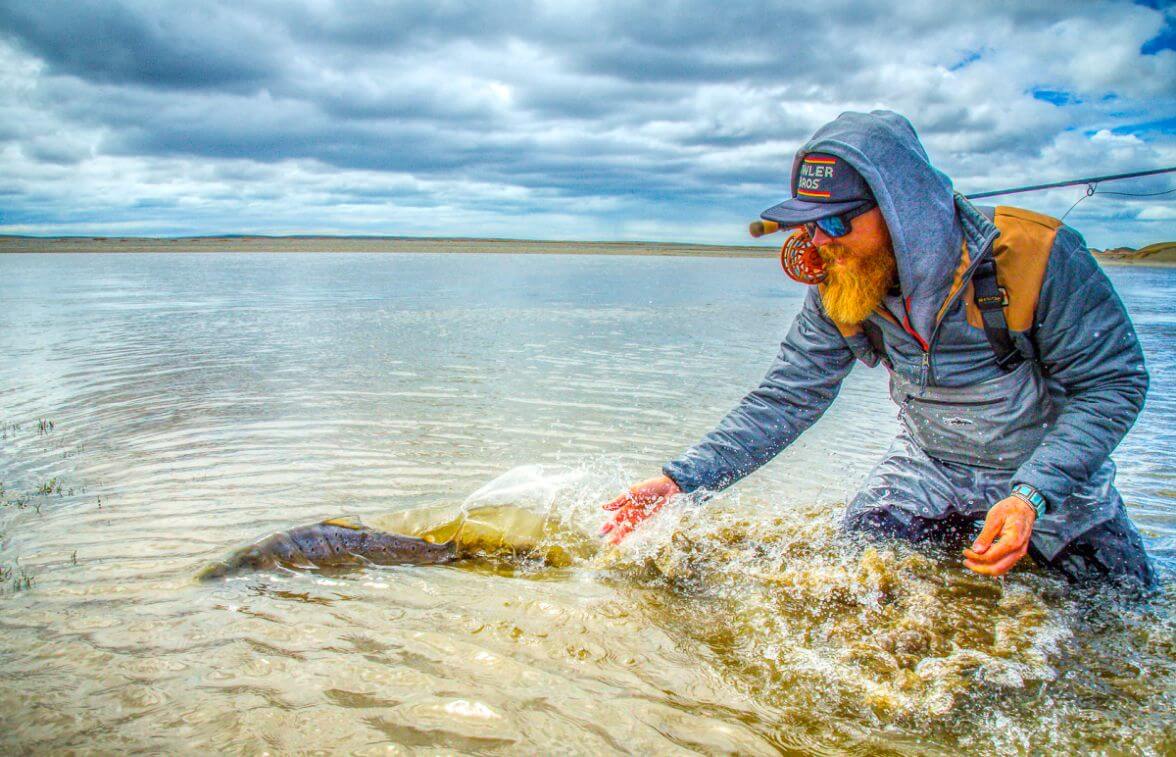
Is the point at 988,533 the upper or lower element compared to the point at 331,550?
upper

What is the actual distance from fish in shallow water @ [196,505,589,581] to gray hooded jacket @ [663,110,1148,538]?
2.38 m

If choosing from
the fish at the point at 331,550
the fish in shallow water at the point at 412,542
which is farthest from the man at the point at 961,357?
the fish at the point at 331,550

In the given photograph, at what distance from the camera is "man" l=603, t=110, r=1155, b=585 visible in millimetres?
3334

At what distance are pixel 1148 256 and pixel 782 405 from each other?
107 meters

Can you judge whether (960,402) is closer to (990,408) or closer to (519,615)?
(990,408)

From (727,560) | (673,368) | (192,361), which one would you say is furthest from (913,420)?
(192,361)

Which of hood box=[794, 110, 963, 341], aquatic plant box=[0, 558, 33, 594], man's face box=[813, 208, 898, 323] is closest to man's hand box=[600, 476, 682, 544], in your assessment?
man's face box=[813, 208, 898, 323]

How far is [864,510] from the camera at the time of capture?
14.7ft

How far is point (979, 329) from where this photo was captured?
3.62 m

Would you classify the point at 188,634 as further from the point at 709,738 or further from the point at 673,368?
the point at 673,368

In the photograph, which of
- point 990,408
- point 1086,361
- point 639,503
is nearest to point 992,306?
point 1086,361

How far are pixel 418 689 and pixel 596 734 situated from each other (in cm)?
76

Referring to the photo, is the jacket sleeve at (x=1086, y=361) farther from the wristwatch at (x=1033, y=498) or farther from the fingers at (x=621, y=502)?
the fingers at (x=621, y=502)

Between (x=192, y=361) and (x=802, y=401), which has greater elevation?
(x=802, y=401)
